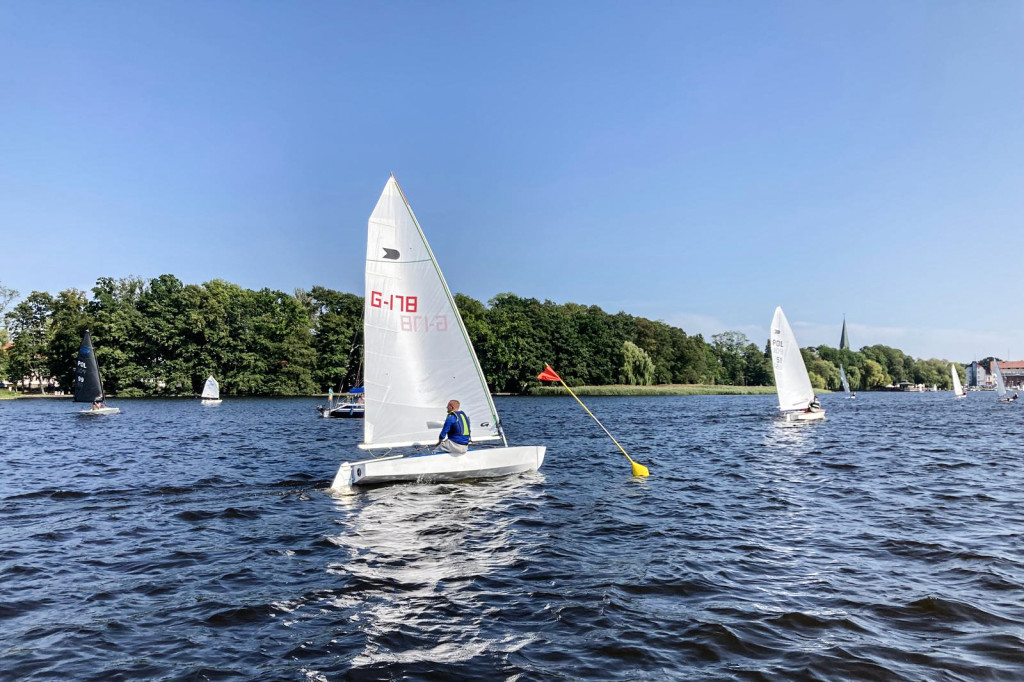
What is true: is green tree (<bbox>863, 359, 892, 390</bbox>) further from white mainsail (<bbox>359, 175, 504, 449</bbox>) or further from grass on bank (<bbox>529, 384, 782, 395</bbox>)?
white mainsail (<bbox>359, 175, 504, 449</bbox>)

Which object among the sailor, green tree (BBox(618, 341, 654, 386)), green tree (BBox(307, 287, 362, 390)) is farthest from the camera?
green tree (BBox(618, 341, 654, 386))

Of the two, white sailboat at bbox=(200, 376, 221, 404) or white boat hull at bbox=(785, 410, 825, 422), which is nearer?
white boat hull at bbox=(785, 410, 825, 422)

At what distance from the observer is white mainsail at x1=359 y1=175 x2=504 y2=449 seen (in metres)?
16.6

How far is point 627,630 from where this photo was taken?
23.7 feet

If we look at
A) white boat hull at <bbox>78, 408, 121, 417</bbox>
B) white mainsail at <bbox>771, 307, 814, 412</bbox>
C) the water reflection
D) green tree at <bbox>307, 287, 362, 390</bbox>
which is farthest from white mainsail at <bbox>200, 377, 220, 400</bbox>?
the water reflection

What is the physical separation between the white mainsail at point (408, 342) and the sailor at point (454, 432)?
884 mm

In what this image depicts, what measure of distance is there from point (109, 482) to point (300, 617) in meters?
13.7

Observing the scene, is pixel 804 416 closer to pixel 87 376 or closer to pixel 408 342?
pixel 408 342

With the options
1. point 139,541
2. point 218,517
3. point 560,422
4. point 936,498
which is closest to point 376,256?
point 218,517

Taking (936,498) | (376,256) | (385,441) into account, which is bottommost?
(936,498)

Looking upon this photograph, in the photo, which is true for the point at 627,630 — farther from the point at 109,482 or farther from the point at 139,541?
the point at 109,482

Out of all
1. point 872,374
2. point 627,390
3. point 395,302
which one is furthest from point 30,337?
point 872,374

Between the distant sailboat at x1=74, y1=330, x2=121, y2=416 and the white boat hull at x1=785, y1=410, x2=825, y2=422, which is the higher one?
the distant sailboat at x1=74, y1=330, x2=121, y2=416

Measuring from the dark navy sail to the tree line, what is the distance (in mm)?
33584
